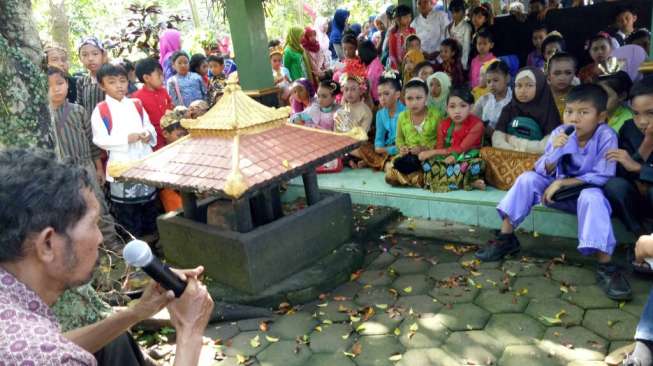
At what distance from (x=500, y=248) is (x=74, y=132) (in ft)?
12.8

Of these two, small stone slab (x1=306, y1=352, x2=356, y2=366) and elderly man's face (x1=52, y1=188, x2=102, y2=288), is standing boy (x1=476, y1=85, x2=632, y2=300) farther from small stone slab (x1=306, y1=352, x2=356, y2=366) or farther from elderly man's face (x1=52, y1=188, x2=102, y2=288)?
elderly man's face (x1=52, y1=188, x2=102, y2=288)

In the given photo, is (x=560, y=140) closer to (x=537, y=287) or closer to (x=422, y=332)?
(x=537, y=287)

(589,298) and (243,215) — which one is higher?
(243,215)

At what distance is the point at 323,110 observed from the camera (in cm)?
612

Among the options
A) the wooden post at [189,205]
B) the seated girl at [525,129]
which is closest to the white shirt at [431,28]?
the seated girl at [525,129]

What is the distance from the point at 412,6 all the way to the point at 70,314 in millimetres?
7773

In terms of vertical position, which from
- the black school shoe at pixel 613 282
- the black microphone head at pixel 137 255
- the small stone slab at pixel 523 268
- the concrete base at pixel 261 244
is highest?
the black microphone head at pixel 137 255

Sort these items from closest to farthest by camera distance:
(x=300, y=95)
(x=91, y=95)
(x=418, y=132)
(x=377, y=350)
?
1. (x=377, y=350)
2. (x=418, y=132)
3. (x=91, y=95)
4. (x=300, y=95)

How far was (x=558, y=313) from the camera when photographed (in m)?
3.20

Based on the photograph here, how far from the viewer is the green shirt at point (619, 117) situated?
13.7 ft

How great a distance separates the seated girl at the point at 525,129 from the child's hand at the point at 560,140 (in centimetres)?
62

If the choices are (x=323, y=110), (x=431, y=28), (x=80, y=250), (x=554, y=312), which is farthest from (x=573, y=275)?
(x=431, y=28)

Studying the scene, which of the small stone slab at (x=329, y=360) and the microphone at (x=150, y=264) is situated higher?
the microphone at (x=150, y=264)

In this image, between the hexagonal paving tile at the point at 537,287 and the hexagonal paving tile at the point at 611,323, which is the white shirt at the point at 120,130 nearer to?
the hexagonal paving tile at the point at 537,287
